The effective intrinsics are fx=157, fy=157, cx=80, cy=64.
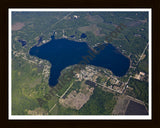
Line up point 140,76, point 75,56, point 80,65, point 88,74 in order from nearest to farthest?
point 140,76
point 88,74
point 80,65
point 75,56

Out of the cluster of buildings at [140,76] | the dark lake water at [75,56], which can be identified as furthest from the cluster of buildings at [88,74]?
the cluster of buildings at [140,76]

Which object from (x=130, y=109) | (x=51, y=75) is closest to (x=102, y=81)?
(x=130, y=109)

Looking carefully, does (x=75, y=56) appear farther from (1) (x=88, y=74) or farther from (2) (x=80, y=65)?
(1) (x=88, y=74)

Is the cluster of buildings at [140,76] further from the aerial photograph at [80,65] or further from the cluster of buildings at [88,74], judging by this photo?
the cluster of buildings at [88,74]

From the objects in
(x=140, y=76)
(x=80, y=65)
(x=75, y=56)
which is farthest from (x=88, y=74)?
(x=140, y=76)

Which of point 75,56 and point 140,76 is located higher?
point 75,56

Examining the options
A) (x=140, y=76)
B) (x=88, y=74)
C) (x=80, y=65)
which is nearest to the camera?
(x=140, y=76)

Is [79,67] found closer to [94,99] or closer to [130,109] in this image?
[94,99]

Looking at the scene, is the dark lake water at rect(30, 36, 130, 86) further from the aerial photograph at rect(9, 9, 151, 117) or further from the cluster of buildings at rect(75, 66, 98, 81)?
the cluster of buildings at rect(75, 66, 98, 81)
